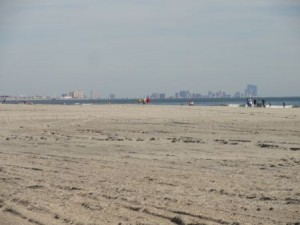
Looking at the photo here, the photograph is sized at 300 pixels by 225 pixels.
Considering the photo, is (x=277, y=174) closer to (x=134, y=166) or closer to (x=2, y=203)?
(x=134, y=166)

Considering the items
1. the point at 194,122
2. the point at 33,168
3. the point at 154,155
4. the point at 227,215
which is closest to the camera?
the point at 227,215

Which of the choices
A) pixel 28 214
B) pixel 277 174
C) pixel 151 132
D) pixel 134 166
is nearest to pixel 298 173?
pixel 277 174

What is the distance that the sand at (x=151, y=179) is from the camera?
621 centimetres

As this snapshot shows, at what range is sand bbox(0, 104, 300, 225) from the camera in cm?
621

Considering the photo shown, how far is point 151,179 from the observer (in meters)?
8.46

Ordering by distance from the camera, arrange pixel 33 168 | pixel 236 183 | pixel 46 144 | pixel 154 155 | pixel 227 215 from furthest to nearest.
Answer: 1. pixel 46 144
2. pixel 154 155
3. pixel 33 168
4. pixel 236 183
5. pixel 227 215

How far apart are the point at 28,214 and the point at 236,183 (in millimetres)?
3210

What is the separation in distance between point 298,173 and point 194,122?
12.5 m

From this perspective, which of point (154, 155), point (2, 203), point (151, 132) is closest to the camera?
point (2, 203)

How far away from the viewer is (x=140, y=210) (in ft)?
21.0

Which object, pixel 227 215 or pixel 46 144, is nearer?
pixel 227 215

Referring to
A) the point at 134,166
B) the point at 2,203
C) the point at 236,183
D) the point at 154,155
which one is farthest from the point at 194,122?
the point at 2,203

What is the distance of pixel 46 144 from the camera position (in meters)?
14.5

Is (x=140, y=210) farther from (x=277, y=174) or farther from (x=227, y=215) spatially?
(x=277, y=174)
